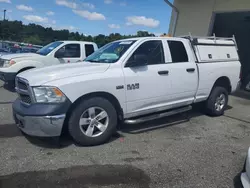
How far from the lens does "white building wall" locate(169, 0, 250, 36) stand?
9.19m

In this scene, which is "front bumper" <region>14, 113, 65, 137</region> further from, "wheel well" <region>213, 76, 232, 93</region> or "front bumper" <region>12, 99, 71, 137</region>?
"wheel well" <region>213, 76, 232, 93</region>

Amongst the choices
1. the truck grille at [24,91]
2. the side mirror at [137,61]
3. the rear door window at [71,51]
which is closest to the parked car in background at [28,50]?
the rear door window at [71,51]

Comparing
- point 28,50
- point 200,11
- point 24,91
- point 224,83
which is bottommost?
point 24,91

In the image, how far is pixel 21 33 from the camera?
102ft

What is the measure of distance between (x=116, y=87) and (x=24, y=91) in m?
1.52

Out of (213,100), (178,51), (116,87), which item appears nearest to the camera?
(116,87)

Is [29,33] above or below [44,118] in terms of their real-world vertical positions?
above

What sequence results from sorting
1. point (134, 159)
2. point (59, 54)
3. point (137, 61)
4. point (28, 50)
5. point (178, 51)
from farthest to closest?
point (28, 50) < point (59, 54) < point (178, 51) < point (137, 61) < point (134, 159)

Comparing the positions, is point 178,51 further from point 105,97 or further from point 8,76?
point 8,76

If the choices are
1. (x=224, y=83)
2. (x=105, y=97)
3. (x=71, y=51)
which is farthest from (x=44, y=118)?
(x=71, y=51)

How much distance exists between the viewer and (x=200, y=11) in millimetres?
10500

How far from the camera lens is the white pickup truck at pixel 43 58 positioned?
7.75 meters

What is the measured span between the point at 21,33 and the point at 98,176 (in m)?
32.0

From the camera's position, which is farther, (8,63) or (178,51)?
(8,63)
